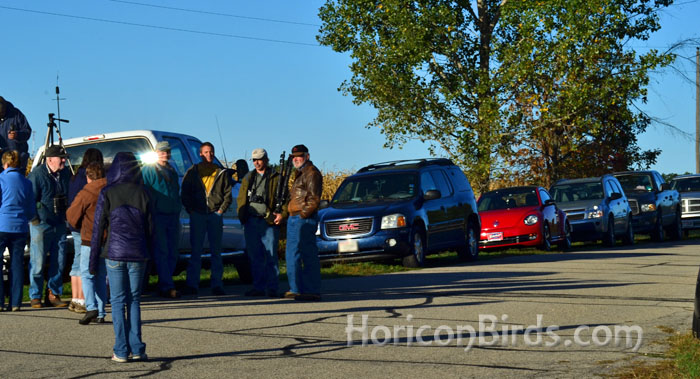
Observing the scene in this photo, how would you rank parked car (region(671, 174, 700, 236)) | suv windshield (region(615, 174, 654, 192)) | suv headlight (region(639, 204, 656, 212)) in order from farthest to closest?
parked car (region(671, 174, 700, 236)), suv windshield (region(615, 174, 654, 192)), suv headlight (region(639, 204, 656, 212))

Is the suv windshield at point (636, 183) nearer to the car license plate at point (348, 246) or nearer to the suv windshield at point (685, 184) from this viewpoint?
the suv windshield at point (685, 184)

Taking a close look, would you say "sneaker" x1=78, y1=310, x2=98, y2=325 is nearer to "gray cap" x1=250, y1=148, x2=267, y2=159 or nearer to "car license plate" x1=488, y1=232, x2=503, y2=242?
"gray cap" x1=250, y1=148, x2=267, y2=159

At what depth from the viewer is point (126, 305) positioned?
805 centimetres

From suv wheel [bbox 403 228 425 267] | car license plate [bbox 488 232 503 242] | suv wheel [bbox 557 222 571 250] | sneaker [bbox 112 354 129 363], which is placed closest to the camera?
sneaker [bbox 112 354 129 363]

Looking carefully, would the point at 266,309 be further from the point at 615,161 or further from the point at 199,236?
the point at 615,161

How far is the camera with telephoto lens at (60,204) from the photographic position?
1168cm

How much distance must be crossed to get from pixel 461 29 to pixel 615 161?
936 centimetres

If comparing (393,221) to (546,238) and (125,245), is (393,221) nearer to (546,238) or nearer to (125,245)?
(546,238)

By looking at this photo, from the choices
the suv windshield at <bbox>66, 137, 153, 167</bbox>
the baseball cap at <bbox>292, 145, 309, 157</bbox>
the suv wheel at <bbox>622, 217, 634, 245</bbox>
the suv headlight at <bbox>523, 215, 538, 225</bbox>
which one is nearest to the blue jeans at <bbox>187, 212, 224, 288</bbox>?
the suv windshield at <bbox>66, 137, 153, 167</bbox>

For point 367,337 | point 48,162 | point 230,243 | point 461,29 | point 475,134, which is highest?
point 461,29

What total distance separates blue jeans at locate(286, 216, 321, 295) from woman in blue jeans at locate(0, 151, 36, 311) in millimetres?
2983

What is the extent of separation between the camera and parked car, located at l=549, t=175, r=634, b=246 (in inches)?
993

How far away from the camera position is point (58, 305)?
→ 1191cm

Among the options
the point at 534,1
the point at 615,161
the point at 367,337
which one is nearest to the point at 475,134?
the point at 534,1
